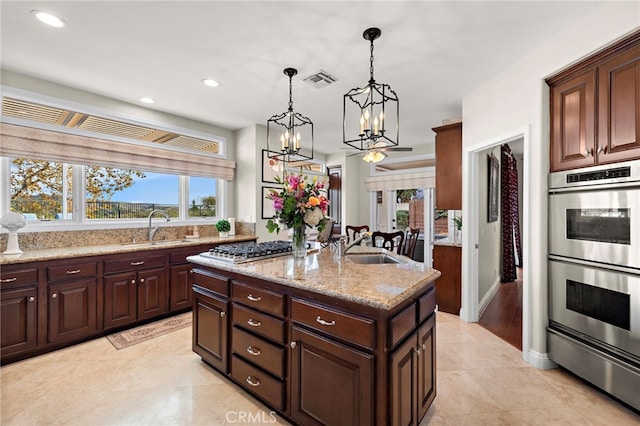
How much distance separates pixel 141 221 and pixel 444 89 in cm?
419

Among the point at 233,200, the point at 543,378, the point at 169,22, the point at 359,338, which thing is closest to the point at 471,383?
the point at 543,378

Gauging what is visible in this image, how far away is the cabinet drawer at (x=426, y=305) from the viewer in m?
1.66

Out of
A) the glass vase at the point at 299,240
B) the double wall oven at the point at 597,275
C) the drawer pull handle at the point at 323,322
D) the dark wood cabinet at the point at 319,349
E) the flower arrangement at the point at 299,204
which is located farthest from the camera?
the glass vase at the point at 299,240

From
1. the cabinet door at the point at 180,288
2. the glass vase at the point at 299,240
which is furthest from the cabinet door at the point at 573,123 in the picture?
the cabinet door at the point at 180,288

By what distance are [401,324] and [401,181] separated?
15.7ft

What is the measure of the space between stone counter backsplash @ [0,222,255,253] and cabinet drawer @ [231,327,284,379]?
2505mm

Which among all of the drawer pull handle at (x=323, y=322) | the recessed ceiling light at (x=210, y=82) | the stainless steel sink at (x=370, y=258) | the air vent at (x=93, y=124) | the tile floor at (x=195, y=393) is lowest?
the tile floor at (x=195, y=393)

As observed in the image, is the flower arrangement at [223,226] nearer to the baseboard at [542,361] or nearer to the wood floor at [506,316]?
the wood floor at [506,316]

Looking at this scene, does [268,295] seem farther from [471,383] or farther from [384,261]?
[471,383]

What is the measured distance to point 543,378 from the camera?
90.0 inches

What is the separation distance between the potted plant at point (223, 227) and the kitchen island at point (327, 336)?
7.16 ft

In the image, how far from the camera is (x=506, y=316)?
3.65 metres

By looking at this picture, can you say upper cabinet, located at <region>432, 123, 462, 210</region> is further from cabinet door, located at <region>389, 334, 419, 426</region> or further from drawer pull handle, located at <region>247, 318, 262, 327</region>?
drawer pull handle, located at <region>247, 318, 262, 327</region>

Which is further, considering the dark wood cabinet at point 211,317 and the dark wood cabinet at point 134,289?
the dark wood cabinet at point 134,289
